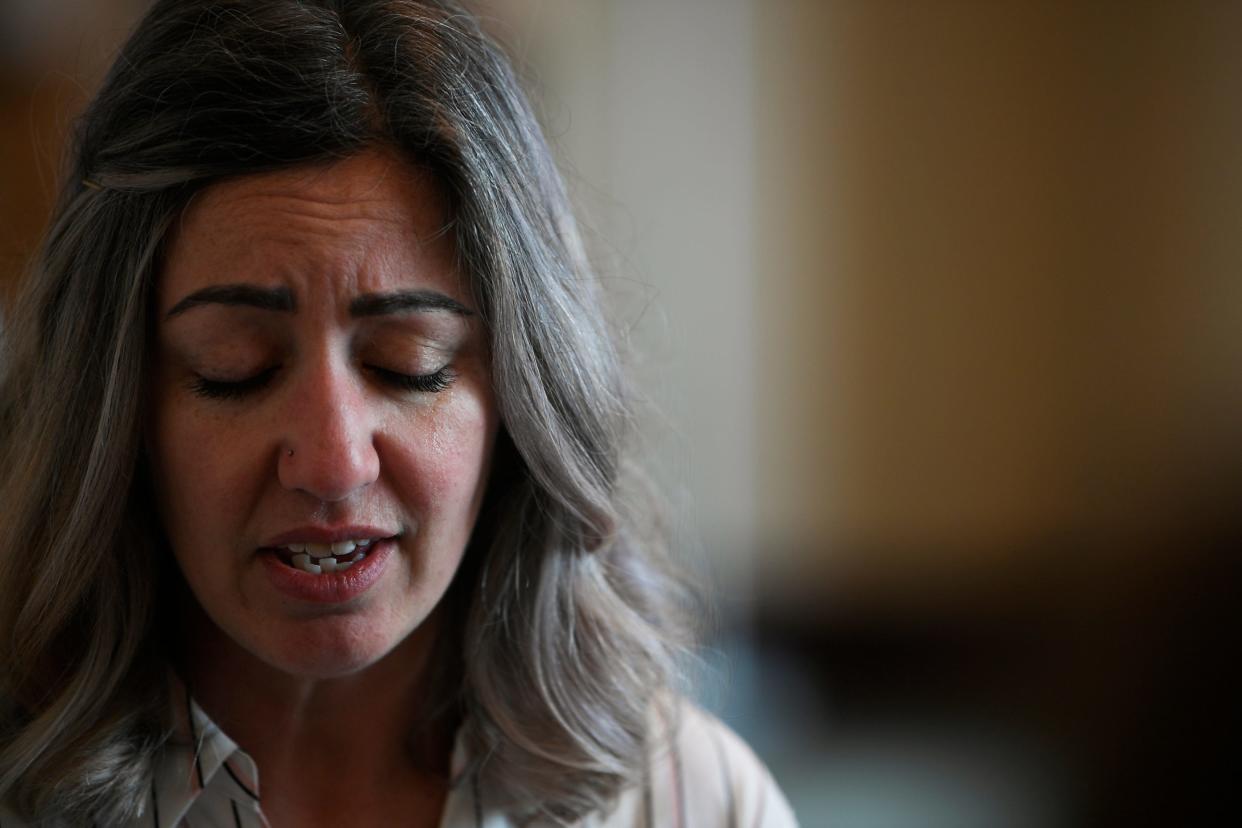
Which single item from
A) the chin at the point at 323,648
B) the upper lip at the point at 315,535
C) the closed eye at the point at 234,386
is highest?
the closed eye at the point at 234,386

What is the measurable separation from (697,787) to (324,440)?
0.59 m

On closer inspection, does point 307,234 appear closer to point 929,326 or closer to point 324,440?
point 324,440

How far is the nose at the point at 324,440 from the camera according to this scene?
94 centimetres

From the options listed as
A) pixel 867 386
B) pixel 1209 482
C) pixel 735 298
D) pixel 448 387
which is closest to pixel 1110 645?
pixel 1209 482

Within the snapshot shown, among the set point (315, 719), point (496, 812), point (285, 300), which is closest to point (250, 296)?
point (285, 300)

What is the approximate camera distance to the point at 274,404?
96cm

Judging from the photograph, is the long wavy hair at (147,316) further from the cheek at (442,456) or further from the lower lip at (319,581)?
the lower lip at (319,581)

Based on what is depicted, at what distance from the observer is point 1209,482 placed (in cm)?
324

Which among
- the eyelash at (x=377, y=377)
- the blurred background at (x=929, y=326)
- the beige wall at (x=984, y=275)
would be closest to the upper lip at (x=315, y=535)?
the eyelash at (x=377, y=377)

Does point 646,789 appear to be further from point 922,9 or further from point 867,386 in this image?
point 922,9

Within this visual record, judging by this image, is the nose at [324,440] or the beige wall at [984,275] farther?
the beige wall at [984,275]

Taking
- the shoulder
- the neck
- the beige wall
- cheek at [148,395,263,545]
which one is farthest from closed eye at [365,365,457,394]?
the beige wall

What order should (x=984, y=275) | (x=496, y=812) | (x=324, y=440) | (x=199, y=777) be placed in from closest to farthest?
(x=324, y=440) < (x=199, y=777) < (x=496, y=812) < (x=984, y=275)

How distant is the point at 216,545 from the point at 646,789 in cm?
53
